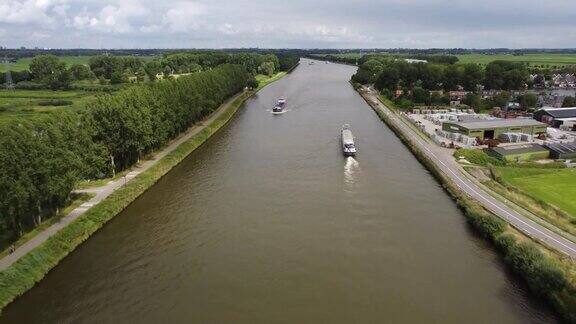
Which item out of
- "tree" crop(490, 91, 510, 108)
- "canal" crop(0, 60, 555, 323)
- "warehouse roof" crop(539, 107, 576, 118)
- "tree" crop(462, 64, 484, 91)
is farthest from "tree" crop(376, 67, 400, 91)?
"canal" crop(0, 60, 555, 323)

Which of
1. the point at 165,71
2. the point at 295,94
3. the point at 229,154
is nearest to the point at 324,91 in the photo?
the point at 295,94

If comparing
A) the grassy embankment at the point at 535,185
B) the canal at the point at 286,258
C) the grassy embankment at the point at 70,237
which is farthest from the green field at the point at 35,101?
the grassy embankment at the point at 535,185

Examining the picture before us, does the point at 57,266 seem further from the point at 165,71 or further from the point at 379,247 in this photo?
the point at 165,71

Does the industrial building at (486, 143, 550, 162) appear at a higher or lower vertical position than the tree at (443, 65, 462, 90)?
lower

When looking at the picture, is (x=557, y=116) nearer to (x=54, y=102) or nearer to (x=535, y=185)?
(x=535, y=185)

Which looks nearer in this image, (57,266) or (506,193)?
(57,266)

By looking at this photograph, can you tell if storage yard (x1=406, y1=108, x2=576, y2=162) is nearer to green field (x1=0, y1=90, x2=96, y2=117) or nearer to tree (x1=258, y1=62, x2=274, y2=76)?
green field (x1=0, y1=90, x2=96, y2=117)

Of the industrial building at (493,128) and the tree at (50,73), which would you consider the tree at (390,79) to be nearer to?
the industrial building at (493,128)
